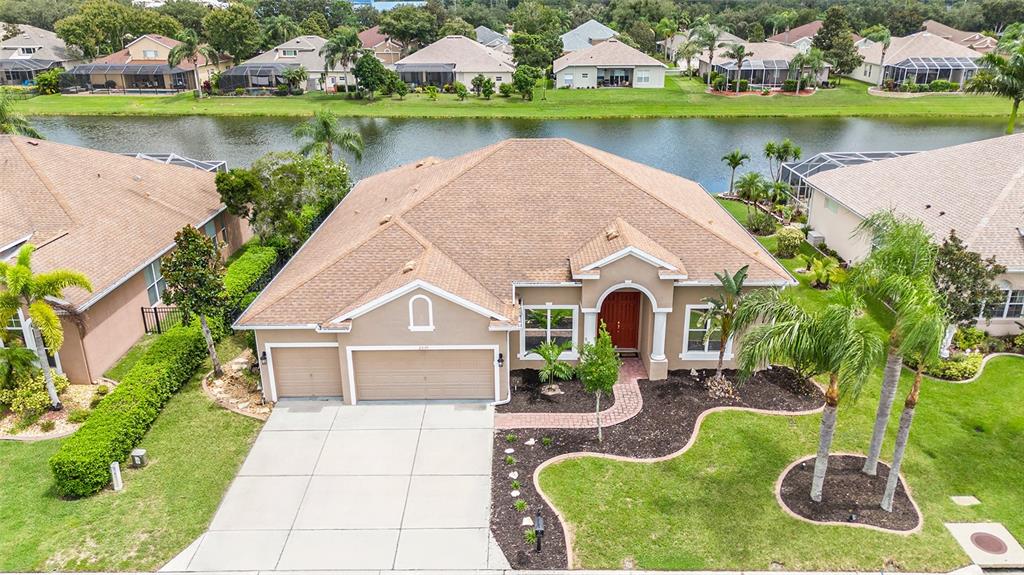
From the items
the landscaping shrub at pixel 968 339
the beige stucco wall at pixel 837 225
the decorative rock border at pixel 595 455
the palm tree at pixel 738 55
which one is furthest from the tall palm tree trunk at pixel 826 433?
the palm tree at pixel 738 55

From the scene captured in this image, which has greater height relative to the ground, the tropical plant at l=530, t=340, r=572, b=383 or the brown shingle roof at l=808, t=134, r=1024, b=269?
the brown shingle roof at l=808, t=134, r=1024, b=269

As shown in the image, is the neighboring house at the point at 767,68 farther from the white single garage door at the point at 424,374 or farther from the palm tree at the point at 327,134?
the white single garage door at the point at 424,374

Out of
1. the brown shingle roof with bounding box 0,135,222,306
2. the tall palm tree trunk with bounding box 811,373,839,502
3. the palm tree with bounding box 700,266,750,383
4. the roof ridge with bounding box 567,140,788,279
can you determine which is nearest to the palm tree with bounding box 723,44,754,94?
the roof ridge with bounding box 567,140,788,279

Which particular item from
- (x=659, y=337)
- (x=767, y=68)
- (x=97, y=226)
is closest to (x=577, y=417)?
(x=659, y=337)

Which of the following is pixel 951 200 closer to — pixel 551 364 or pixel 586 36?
pixel 551 364

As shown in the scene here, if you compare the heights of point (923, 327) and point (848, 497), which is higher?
point (923, 327)

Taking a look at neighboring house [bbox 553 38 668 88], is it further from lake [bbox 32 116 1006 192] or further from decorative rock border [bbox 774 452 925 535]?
decorative rock border [bbox 774 452 925 535]

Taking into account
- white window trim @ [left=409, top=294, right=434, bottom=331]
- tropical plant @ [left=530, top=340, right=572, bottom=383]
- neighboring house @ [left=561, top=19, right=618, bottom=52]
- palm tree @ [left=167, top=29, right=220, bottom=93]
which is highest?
neighboring house @ [left=561, top=19, right=618, bottom=52]

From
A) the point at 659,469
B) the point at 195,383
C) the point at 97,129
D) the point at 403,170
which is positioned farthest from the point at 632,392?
the point at 97,129
